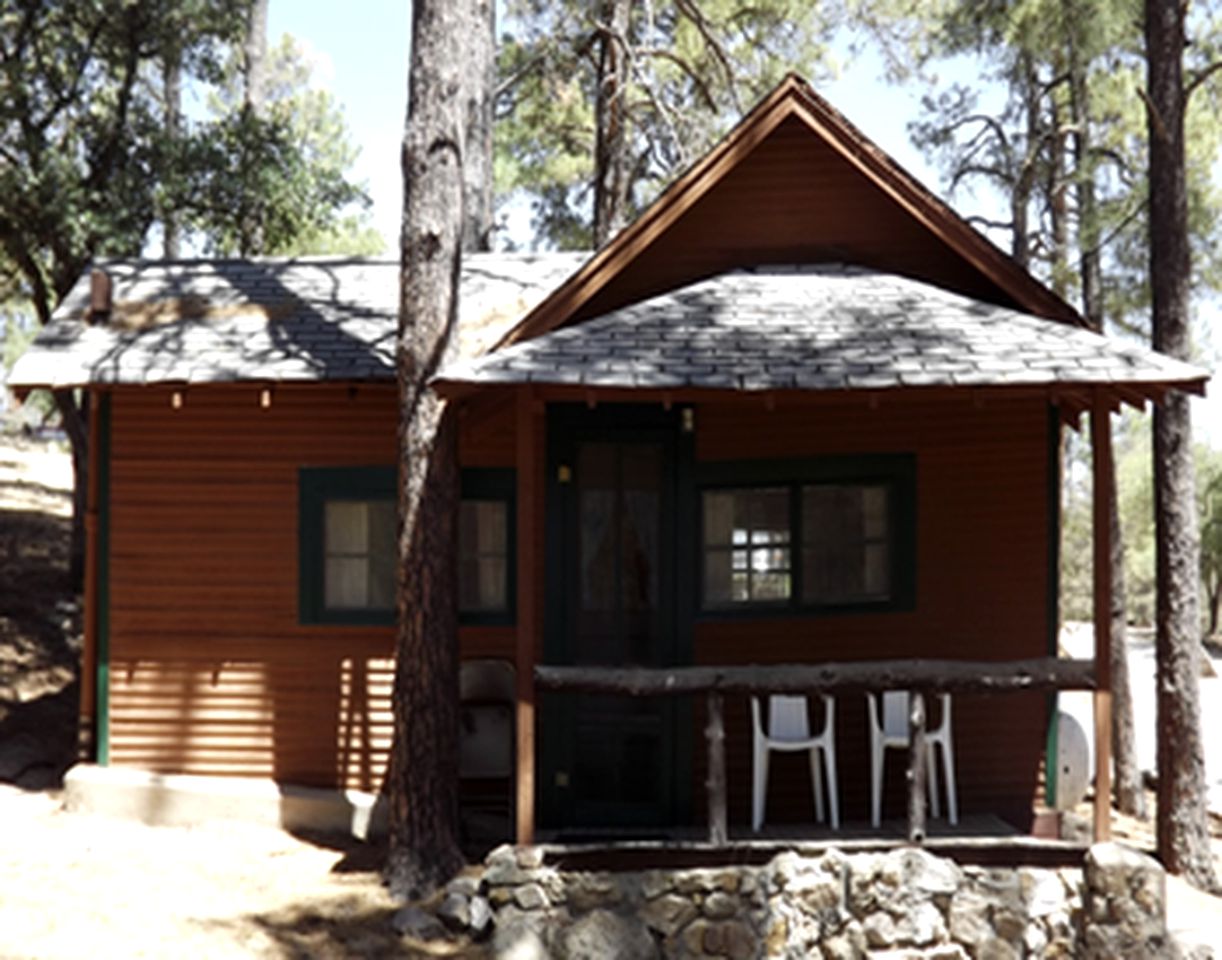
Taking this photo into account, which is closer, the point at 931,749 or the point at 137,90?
the point at 931,749

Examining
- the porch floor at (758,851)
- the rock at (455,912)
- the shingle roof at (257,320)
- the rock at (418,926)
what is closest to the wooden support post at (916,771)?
the porch floor at (758,851)

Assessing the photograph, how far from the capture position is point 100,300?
10867mm

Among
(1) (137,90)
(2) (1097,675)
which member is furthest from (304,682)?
(1) (137,90)

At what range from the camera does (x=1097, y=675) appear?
329 inches

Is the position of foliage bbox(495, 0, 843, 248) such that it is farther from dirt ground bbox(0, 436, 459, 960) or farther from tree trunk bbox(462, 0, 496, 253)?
dirt ground bbox(0, 436, 459, 960)

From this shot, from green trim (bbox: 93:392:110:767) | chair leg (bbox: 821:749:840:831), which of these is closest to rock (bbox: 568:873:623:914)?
chair leg (bbox: 821:749:840:831)

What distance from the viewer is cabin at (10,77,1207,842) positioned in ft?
31.1

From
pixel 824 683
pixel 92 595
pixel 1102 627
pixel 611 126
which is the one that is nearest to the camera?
pixel 1102 627

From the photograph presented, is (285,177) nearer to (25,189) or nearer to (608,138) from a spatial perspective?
(25,189)

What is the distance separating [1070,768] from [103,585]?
300 inches

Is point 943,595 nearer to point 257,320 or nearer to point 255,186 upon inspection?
point 257,320

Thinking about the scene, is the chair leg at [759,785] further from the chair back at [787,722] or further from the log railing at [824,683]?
the log railing at [824,683]

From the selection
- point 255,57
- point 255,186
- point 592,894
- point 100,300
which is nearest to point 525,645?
point 592,894

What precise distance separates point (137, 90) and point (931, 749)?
17494 millimetres
